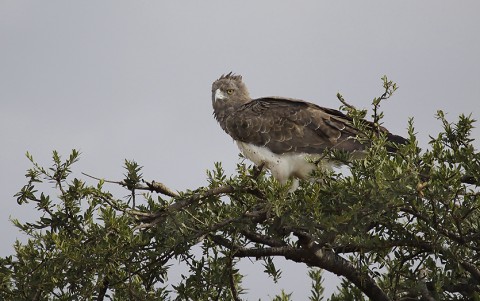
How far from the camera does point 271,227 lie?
6426mm

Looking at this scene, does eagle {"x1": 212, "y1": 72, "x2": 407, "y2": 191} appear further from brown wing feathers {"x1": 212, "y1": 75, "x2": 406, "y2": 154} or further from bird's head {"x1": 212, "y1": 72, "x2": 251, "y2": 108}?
bird's head {"x1": 212, "y1": 72, "x2": 251, "y2": 108}

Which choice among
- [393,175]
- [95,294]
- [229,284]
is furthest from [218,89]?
[393,175]

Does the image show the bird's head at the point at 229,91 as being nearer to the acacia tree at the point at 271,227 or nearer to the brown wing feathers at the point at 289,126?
the brown wing feathers at the point at 289,126

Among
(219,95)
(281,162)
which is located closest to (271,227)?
(281,162)

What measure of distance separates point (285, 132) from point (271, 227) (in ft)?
11.9

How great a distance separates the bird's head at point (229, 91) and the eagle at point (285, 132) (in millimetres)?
621

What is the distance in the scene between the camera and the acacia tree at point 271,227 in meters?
5.55

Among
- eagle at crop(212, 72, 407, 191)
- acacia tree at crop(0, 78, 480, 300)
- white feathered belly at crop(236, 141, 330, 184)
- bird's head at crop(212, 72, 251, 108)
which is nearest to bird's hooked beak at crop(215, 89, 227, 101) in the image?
bird's head at crop(212, 72, 251, 108)

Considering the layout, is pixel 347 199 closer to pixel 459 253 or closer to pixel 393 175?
pixel 393 175

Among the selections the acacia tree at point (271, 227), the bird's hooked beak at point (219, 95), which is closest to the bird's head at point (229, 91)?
the bird's hooked beak at point (219, 95)

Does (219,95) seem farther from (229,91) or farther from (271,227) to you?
(271,227)

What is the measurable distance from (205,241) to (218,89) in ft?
17.3

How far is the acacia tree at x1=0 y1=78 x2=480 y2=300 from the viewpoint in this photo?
219 inches

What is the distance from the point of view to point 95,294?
6.53m
